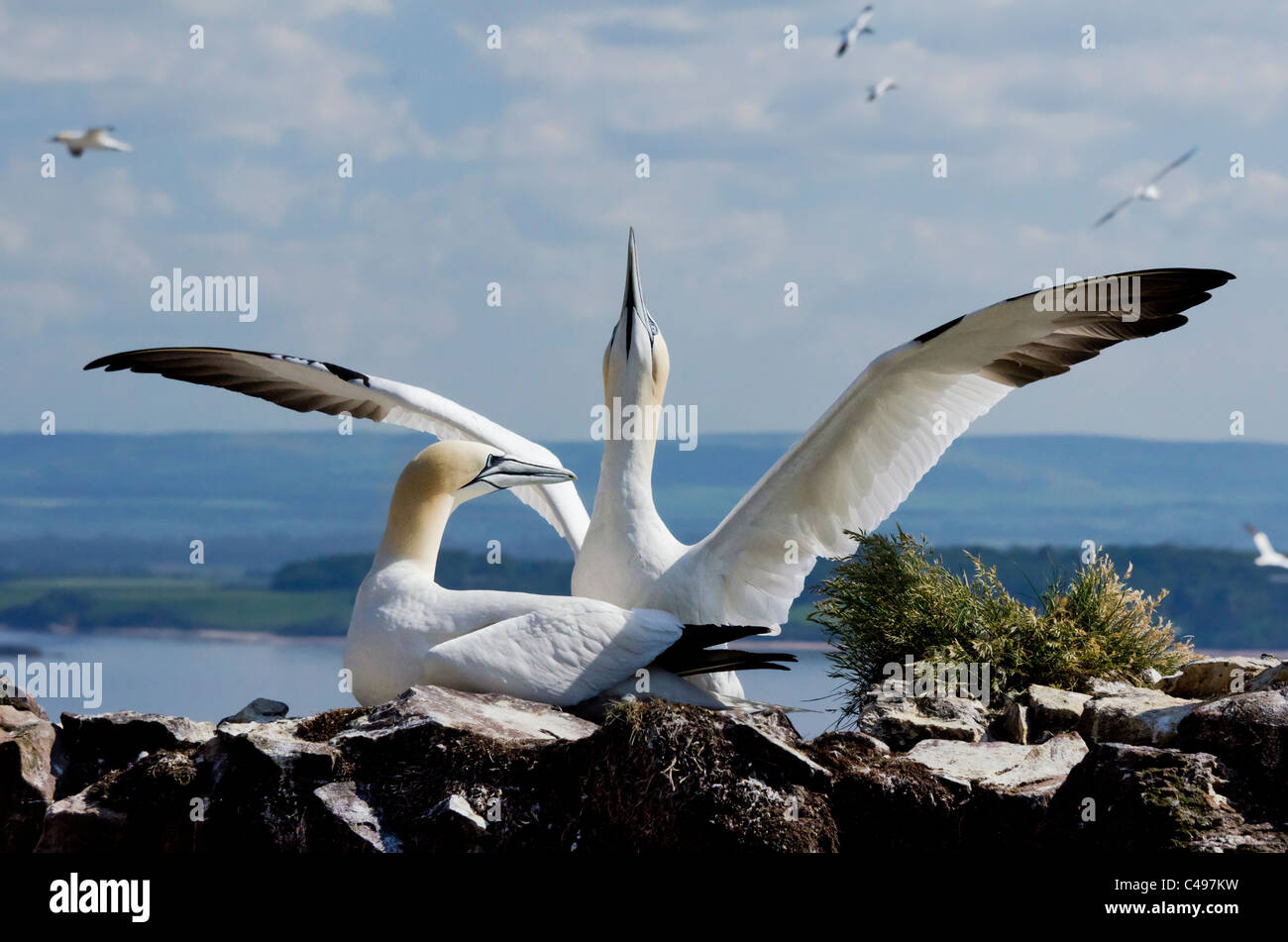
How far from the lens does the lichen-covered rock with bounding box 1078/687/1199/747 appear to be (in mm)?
6957

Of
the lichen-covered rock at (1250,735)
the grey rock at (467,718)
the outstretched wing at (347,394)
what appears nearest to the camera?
the lichen-covered rock at (1250,735)

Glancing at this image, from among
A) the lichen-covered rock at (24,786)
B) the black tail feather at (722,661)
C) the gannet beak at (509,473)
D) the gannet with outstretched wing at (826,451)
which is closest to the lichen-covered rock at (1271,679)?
the gannet with outstretched wing at (826,451)

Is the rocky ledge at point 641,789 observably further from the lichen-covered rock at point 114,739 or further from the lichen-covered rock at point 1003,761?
the lichen-covered rock at point 114,739

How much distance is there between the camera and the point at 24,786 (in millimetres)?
6977

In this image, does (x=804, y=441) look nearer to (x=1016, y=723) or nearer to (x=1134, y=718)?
(x=1016, y=723)

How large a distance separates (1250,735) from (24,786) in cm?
574

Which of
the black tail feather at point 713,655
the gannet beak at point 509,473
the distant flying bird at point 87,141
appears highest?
the distant flying bird at point 87,141

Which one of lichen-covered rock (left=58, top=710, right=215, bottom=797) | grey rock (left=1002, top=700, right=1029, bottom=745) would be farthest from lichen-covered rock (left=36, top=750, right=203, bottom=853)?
grey rock (left=1002, top=700, right=1029, bottom=745)

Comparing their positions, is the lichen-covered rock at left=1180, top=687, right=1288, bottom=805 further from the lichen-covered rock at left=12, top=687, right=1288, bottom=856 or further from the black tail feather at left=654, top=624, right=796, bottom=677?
the black tail feather at left=654, top=624, right=796, bottom=677

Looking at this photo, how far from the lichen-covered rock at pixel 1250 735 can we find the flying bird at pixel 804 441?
7.72 ft

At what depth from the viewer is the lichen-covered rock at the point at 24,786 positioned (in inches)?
275

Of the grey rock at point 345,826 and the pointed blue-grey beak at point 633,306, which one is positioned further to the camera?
the pointed blue-grey beak at point 633,306

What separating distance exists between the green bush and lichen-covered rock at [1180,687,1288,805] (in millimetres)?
2124
